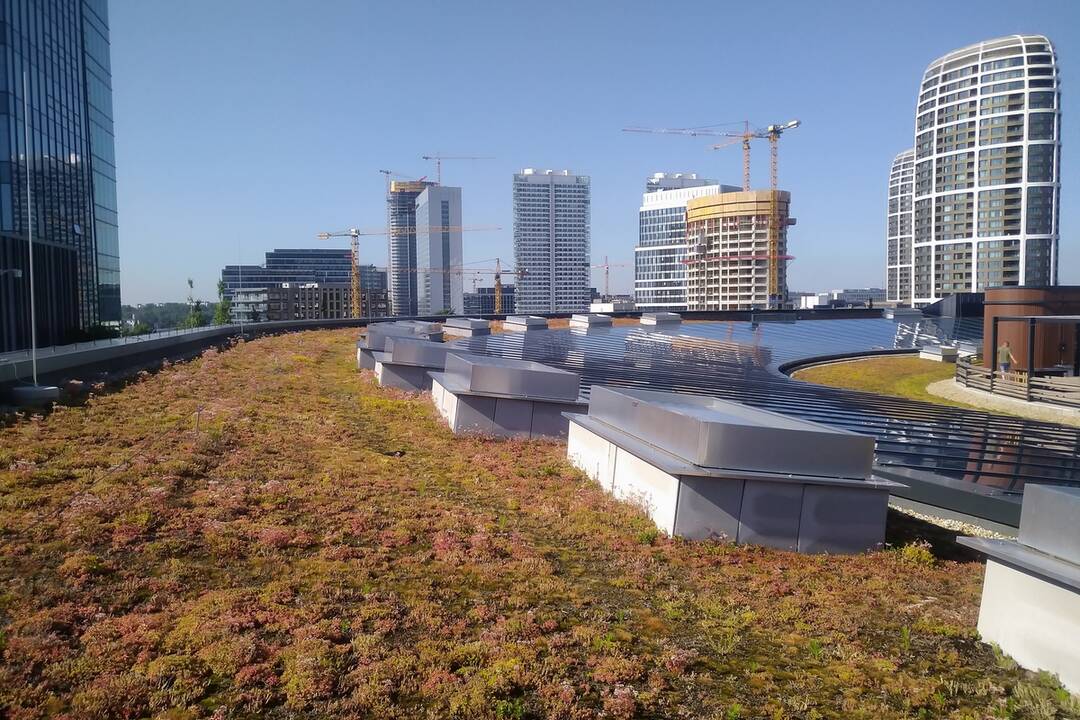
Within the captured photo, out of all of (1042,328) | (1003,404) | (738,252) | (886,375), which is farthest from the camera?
(738,252)

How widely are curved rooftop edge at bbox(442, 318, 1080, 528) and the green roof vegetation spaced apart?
2169 mm

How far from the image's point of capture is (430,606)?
25.1 ft

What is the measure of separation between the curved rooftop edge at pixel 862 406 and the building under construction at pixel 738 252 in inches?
4217

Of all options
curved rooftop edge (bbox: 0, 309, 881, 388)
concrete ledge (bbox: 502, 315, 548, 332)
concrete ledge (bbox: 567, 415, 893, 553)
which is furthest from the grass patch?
curved rooftop edge (bbox: 0, 309, 881, 388)

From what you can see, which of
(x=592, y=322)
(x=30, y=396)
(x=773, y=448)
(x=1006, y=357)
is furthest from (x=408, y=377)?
(x=592, y=322)

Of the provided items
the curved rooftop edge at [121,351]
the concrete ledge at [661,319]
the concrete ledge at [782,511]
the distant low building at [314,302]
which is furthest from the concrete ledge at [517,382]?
the distant low building at [314,302]

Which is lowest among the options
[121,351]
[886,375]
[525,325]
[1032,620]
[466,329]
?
[886,375]

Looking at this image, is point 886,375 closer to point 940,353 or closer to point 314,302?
point 940,353

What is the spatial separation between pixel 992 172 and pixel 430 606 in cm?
14524

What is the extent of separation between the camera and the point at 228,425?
16.8m

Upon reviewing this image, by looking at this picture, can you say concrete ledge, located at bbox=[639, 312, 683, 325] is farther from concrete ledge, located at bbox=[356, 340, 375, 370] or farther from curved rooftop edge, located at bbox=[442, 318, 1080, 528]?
concrete ledge, located at bbox=[356, 340, 375, 370]

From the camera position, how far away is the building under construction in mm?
159000

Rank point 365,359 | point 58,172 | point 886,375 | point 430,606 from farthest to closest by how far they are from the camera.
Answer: point 58,172 → point 886,375 → point 365,359 → point 430,606

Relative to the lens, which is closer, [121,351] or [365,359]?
[121,351]
